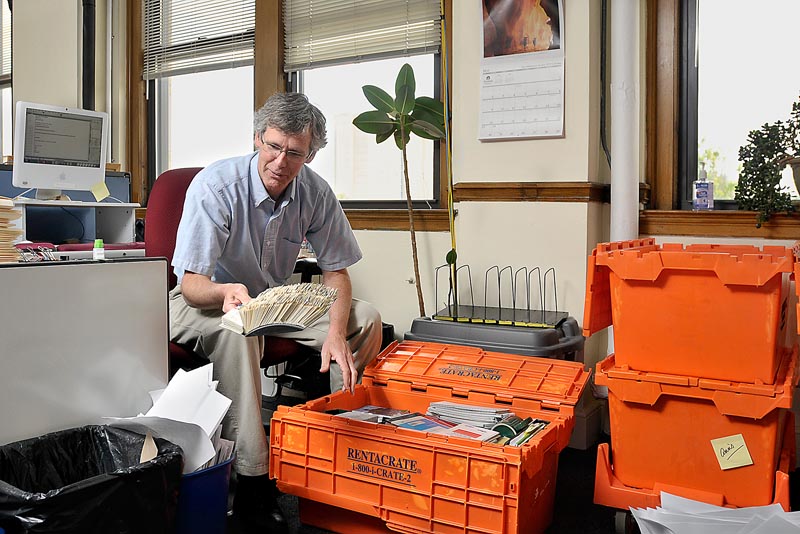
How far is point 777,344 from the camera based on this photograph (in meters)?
1.67

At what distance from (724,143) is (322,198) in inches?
58.9

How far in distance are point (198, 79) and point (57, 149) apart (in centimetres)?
90

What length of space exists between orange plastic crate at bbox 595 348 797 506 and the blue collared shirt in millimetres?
985

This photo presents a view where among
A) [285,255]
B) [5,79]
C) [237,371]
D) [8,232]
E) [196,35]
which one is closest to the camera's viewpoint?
[8,232]

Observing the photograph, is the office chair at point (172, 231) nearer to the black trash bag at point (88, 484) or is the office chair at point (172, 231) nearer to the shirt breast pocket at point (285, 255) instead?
the shirt breast pocket at point (285, 255)

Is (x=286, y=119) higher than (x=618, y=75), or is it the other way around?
(x=618, y=75)

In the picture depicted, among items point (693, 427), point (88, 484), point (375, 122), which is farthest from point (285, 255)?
point (693, 427)

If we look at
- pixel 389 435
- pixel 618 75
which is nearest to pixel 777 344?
pixel 389 435

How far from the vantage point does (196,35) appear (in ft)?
12.8

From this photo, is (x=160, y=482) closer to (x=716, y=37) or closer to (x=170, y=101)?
(x=716, y=37)

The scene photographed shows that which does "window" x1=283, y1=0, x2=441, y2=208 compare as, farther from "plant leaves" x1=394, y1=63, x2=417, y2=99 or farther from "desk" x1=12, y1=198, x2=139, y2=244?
"desk" x1=12, y1=198, x2=139, y2=244

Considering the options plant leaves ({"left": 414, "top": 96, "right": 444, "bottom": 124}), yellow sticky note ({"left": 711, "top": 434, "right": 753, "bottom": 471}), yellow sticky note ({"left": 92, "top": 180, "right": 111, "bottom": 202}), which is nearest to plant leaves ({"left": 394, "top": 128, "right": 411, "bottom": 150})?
plant leaves ({"left": 414, "top": 96, "right": 444, "bottom": 124})

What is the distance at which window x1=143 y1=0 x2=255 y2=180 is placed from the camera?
12.3ft

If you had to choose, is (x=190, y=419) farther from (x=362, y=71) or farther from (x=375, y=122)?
(x=362, y=71)
